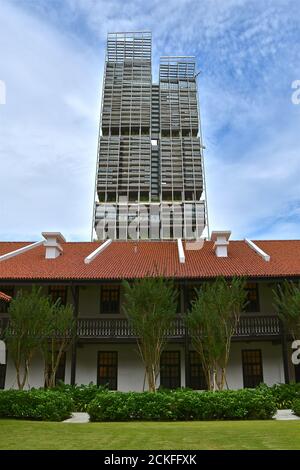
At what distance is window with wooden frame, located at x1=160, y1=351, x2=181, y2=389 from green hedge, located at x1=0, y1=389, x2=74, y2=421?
815cm

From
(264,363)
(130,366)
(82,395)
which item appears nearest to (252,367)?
(264,363)

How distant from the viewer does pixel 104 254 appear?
26.2 m

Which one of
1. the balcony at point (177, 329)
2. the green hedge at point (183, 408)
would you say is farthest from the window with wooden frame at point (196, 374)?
the green hedge at point (183, 408)

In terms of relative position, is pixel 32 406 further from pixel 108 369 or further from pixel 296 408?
pixel 108 369

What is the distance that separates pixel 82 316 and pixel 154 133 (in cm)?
7822

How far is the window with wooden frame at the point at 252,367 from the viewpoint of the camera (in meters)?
22.0

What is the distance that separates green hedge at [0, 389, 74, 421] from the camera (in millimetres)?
14180

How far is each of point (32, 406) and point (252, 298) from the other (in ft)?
41.6

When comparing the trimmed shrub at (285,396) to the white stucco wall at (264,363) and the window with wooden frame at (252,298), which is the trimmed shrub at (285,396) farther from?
the window with wooden frame at (252,298)

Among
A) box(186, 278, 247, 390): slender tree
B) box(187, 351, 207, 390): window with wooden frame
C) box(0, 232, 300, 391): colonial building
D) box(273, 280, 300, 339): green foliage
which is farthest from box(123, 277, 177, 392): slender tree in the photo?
box(187, 351, 207, 390): window with wooden frame

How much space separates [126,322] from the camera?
71.6 ft

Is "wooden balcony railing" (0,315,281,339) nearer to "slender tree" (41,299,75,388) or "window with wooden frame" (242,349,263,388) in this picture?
"slender tree" (41,299,75,388)

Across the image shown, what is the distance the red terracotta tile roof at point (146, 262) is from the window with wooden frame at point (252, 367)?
417cm
